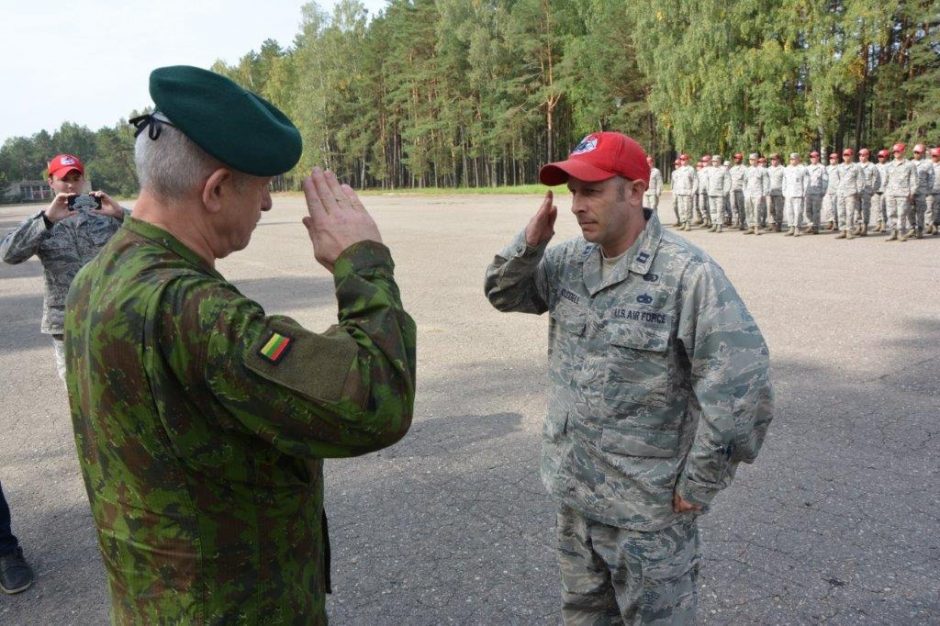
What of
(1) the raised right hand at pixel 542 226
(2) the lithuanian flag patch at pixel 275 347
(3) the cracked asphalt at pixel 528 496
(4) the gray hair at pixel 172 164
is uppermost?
(4) the gray hair at pixel 172 164

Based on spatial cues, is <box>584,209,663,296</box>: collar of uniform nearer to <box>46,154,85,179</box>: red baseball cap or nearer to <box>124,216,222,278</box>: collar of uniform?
<box>124,216,222,278</box>: collar of uniform

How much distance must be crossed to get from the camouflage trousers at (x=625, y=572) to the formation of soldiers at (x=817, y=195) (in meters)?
15.7

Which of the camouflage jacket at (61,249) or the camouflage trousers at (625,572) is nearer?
the camouflage trousers at (625,572)

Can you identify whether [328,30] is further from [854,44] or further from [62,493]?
[62,493]

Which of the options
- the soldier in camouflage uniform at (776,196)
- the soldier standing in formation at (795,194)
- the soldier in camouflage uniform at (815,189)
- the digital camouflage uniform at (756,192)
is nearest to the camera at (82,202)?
the soldier standing in formation at (795,194)

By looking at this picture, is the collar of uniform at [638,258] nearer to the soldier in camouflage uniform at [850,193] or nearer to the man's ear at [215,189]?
the man's ear at [215,189]

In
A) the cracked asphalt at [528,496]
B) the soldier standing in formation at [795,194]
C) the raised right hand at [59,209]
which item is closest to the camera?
the cracked asphalt at [528,496]

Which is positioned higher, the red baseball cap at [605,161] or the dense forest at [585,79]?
the dense forest at [585,79]

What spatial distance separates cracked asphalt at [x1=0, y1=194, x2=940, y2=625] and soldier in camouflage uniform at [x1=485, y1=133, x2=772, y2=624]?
2.74 feet

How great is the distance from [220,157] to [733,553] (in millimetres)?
3115

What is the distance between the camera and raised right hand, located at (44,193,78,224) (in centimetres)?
434

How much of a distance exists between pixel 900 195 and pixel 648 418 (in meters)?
15.9

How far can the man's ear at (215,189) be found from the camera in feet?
4.28

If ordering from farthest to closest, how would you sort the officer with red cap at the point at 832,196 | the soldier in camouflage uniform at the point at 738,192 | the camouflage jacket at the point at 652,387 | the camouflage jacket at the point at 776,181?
1. the soldier in camouflage uniform at the point at 738,192
2. the camouflage jacket at the point at 776,181
3. the officer with red cap at the point at 832,196
4. the camouflage jacket at the point at 652,387
